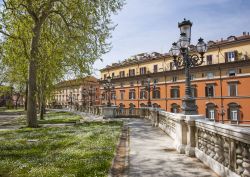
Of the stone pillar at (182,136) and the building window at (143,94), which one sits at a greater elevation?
the building window at (143,94)

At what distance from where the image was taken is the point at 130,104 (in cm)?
7200

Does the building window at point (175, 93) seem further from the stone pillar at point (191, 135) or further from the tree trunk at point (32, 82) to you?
the stone pillar at point (191, 135)

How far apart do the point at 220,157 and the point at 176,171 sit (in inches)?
51.5

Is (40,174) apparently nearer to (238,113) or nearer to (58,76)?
(58,76)

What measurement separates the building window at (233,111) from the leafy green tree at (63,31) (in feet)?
106

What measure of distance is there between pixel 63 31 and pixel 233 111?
36.9 metres

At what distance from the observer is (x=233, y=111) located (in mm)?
49094

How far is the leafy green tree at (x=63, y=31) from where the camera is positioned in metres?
21.2

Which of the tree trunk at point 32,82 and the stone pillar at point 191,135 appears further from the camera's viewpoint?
the tree trunk at point 32,82

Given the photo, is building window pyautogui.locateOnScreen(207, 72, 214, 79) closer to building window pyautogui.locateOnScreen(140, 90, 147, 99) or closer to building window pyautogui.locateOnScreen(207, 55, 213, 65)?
building window pyautogui.locateOnScreen(207, 55, 213, 65)

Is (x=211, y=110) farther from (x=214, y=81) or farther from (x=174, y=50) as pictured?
(x=174, y=50)

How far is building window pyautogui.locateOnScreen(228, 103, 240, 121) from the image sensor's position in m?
48.3

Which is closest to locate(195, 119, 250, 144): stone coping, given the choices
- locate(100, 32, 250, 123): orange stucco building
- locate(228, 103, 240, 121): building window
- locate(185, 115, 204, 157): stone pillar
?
locate(185, 115, 204, 157): stone pillar

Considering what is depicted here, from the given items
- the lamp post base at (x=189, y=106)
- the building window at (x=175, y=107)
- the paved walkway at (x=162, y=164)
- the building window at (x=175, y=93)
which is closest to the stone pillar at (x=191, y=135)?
the paved walkway at (x=162, y=164)
